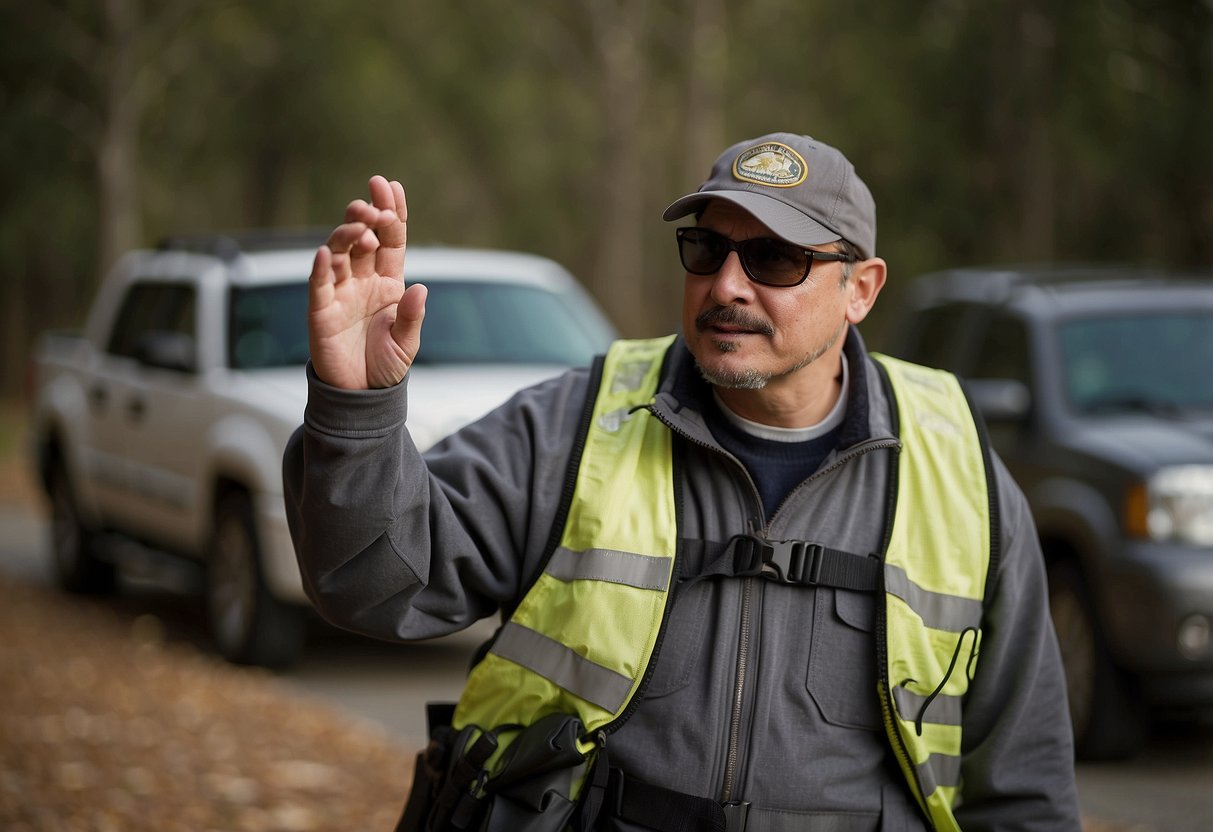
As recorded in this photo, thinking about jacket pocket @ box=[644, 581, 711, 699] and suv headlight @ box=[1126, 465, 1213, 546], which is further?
suv headlight @ box=[1126, 465, 1213, 546]

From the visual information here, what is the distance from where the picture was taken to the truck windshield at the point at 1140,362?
24.4 ft

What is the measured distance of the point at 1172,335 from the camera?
303 inches

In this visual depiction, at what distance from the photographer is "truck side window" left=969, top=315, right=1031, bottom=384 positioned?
7766 millimetres

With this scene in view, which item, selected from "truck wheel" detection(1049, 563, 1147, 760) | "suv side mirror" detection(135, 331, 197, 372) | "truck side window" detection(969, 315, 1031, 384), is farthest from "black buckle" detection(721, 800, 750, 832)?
"suv side mirror" detection(135, 331, 197, 372)

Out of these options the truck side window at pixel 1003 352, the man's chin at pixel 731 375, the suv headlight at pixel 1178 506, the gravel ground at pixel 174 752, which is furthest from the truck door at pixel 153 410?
the man's chin at pixel 731 375

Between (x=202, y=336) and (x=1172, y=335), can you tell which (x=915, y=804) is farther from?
(x=202, y=336)

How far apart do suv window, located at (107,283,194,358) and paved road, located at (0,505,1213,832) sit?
5.35 feet

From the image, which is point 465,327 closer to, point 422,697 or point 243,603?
point 243,603

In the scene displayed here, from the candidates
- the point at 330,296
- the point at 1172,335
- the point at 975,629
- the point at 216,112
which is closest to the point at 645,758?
the point at 975,629

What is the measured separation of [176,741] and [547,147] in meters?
38.0

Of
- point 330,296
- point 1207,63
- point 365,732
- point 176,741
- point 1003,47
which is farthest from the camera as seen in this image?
point 1003,47

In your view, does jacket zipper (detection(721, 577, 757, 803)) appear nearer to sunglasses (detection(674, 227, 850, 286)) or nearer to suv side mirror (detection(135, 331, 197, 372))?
sunglasses (detection(674, 227, 850, 286))

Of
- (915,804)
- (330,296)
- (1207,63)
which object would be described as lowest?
(915,804)

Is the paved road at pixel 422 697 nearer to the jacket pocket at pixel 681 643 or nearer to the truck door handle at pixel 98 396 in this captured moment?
the truck door handle at pixel 98 396
